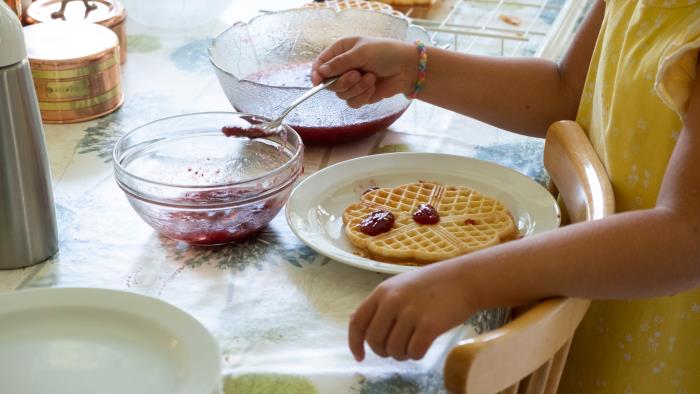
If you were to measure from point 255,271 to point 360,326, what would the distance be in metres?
0.21

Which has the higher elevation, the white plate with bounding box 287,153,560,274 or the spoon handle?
the spoon handle

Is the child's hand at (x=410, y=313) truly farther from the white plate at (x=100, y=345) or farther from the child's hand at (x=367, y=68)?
the child's hand at (x=367, y=68)

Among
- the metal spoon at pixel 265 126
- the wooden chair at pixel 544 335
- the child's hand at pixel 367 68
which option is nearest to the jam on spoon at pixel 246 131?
the metal spoon at pixel 265 126

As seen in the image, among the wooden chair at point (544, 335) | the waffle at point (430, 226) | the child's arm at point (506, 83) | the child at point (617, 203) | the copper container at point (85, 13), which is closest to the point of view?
the wooden chair at point (544, 335)

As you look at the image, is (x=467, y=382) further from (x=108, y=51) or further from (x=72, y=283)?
(x=108, y=51)

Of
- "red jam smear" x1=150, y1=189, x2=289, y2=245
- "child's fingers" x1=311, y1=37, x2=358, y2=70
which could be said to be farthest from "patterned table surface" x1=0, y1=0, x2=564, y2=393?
"child's fingers" x1=311, y1=37, x2=358, y2=70

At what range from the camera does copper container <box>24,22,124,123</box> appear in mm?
1272

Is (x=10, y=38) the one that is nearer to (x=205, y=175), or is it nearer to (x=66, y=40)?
(x=205, y=175)

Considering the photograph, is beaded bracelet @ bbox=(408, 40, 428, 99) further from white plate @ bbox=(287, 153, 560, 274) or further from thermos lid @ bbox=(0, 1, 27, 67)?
thermos lid @ bbox=(0, 1, 27, 67)

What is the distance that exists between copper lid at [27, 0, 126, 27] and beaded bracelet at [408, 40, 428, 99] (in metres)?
0.55

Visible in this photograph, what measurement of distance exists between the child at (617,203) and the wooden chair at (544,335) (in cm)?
4

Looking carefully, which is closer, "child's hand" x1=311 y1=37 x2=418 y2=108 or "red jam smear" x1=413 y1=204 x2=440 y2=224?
"red jam smear" x1=413 y1=204 x2=440 y2=224

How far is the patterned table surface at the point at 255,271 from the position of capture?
31.7 inches

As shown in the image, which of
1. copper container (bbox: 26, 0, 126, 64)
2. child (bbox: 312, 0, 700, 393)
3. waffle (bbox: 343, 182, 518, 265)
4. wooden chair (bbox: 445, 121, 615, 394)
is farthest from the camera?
copper container (bbox: 26, 0, 126, 64)
